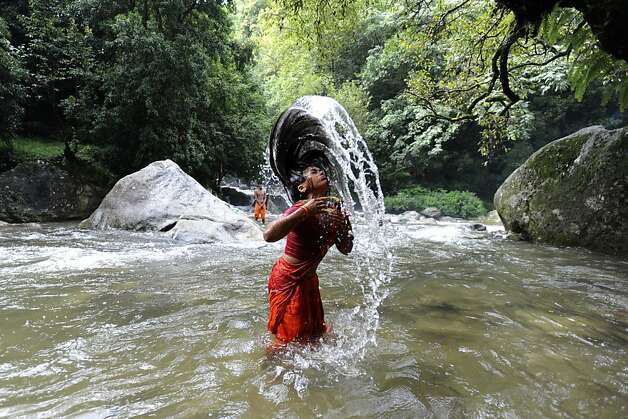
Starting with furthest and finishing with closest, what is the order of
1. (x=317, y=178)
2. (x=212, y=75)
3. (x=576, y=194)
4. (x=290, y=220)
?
(x=212, y=75) → (x=576, y=194) → (x=317, y=178) → (x=290, y=220)

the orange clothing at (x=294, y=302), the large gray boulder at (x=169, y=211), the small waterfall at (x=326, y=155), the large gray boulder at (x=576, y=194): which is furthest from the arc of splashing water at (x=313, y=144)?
the large gray boulder at (x=576, y=194)

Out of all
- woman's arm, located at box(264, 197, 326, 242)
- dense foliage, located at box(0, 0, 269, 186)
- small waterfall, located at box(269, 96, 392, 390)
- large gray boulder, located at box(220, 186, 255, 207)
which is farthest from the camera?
large gray boulder, located at box(220, 186, 255, 207)

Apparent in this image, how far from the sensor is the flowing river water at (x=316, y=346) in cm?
276

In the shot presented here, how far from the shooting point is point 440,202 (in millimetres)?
25547

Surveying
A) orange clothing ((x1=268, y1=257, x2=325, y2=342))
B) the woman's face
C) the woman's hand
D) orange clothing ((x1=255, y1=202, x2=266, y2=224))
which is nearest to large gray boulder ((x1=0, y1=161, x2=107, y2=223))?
orange clothing ((x1=255, y1=202, x2=266, y2=224))

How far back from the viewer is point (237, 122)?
67.2ft

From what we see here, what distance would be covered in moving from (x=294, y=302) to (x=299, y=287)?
0.13 meters

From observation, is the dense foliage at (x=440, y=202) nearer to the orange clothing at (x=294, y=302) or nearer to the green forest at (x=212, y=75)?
the green forest at (x=212, y=75)

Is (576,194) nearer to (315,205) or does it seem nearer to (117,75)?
(315,205)

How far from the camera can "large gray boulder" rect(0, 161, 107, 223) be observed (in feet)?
45.2

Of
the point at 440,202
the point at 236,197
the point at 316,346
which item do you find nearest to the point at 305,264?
the point at 316,346

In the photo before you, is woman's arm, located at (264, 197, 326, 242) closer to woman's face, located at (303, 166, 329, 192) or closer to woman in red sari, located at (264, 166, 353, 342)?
woman in red sari, located at (264, 166, 353, 342)

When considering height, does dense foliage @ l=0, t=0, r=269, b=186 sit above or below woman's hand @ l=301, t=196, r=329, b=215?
above

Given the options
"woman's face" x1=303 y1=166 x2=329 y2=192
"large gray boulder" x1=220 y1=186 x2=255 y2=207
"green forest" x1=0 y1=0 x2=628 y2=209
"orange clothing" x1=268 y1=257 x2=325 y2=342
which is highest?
"green forest" x1=0 y1=0 x2=628 y2=209
